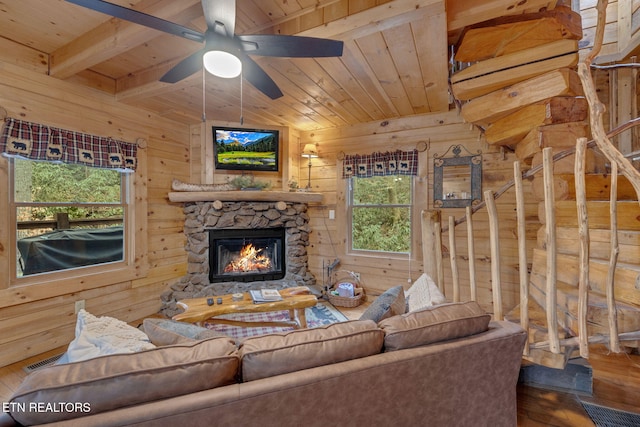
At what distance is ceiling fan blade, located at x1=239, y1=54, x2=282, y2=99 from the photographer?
183 centimetres

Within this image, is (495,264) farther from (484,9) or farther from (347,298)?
(347,298)

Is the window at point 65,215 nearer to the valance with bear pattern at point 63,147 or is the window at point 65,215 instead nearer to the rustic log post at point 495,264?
the valance with bear pattern at point 63,147

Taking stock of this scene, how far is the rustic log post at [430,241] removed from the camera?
2.59 m

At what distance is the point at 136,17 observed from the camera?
56.3 inches

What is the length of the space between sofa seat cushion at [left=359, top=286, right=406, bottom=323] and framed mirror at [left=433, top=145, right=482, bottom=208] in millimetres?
1973

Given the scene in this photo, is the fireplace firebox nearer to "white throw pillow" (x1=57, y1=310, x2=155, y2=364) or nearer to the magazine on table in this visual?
the magazine on table

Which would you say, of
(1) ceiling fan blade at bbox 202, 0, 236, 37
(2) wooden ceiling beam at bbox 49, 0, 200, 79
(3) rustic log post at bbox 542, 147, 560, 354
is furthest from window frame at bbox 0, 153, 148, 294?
(3) rustic log post at bbox 542, 147, 560, 354

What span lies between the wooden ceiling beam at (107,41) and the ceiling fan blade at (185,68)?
0.25 metres

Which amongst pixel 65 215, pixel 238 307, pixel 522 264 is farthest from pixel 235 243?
pixel 522 264

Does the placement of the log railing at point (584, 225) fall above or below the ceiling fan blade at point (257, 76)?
below

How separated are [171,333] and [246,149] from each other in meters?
2.99

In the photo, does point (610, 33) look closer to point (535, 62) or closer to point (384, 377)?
point (535, 62)

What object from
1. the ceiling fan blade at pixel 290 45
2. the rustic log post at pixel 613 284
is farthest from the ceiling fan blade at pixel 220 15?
the rustic log post at pixel 613 284

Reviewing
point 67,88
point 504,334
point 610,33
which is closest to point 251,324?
point 504,334
